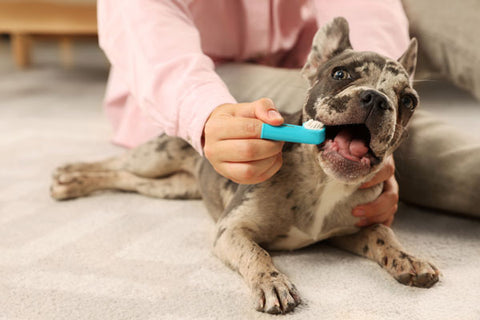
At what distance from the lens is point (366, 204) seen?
5.24 ft

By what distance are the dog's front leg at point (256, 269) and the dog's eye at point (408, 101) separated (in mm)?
552

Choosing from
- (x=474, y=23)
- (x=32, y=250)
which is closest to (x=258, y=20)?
(x=474, y=23)

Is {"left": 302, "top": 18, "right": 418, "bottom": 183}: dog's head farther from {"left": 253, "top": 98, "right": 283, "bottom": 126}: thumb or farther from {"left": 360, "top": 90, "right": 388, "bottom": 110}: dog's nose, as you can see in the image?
{"left": 253, "top": 98, "right": 283, "bottom": 126}: thumb

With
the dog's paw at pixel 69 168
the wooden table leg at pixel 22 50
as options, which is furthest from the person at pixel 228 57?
the wooden table leg at pixel 22 50

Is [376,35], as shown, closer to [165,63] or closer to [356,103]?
[356,103]

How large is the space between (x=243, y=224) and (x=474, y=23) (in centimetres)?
123

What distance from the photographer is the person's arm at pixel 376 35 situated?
157cm

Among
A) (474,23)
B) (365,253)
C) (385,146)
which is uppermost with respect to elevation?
(474,23)

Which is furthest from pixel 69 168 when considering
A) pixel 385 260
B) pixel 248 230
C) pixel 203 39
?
pixel 385 260

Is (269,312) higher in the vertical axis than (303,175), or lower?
lower

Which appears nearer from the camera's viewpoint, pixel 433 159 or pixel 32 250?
pixel 32 250

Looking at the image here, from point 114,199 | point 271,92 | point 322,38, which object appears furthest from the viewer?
point 114,199

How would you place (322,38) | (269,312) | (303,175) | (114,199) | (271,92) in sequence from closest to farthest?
(269,312) < (322,38) < (303,175) < (271,92) < (114,199)

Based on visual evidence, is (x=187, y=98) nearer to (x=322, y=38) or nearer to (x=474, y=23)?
(x=322, y=38)
